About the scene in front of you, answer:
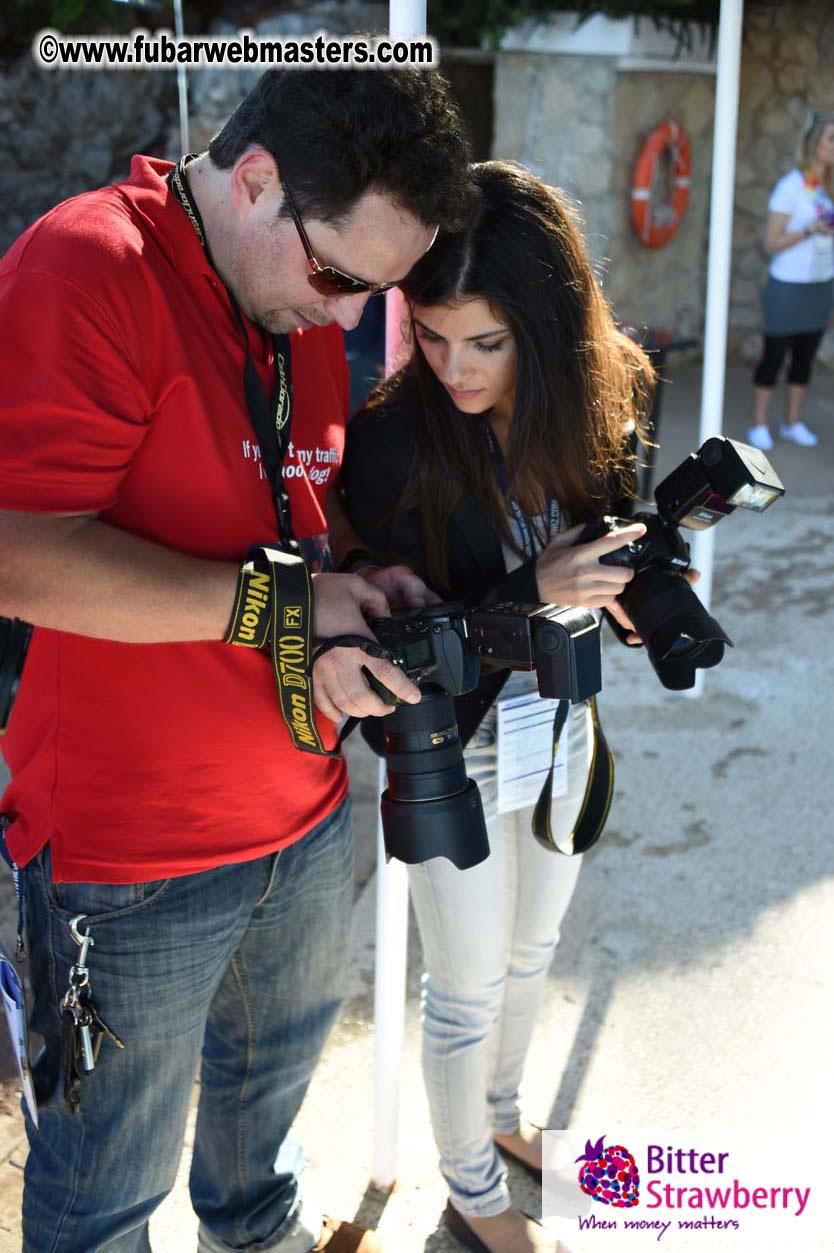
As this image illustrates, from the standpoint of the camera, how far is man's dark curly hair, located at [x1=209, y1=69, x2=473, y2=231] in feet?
4.15

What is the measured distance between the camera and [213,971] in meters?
1.47

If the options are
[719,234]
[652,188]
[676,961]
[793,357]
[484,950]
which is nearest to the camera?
[484,950]

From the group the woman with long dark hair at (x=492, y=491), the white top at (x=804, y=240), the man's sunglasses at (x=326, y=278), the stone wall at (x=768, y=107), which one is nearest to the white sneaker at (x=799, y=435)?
the white top at (x=804, y=240)

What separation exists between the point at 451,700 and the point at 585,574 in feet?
1.00

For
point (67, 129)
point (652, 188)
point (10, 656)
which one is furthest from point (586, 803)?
point (67, 129)

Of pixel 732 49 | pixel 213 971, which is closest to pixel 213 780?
pixel 213 971

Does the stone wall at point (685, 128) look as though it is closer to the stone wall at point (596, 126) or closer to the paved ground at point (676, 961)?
the stone wall at point (596, 126)

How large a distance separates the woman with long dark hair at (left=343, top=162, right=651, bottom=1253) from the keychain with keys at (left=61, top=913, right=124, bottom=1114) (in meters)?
0.54

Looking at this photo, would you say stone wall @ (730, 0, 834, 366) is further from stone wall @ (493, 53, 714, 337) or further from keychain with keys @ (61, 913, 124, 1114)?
keychain with keys @ (61, 913, 124, 1114)

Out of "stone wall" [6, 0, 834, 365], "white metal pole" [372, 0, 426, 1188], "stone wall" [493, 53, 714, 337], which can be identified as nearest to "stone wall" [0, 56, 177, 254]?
"stone wall" [6, 0, 834, 365]

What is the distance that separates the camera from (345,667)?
1.37 m

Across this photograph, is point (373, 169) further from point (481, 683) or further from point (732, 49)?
point (732, 49)

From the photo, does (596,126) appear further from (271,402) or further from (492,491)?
(271,402)

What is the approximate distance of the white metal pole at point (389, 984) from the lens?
187 cm
